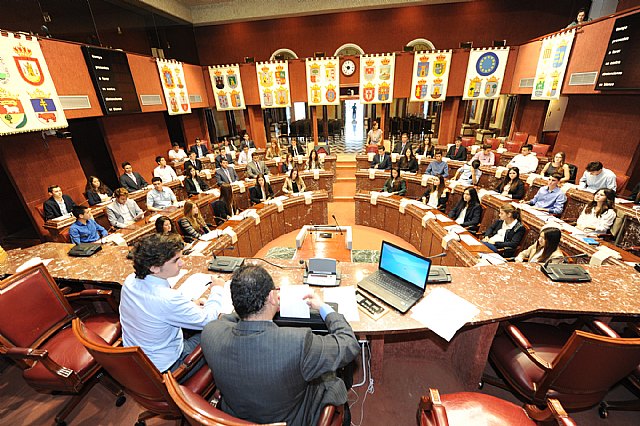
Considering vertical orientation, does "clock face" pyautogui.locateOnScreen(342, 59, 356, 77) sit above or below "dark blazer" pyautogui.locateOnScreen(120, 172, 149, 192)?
above

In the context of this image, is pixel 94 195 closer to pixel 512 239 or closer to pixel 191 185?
pixel 191 185

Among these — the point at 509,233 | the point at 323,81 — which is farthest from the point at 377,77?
the point at 509,233

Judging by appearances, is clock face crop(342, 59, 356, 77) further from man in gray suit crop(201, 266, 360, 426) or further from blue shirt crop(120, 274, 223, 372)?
man in gray suit crop(201, 266, 360, 426)

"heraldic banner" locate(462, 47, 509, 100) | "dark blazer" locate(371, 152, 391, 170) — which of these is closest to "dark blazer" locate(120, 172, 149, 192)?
"dark blazer" locate(371, 152, 391, 170)

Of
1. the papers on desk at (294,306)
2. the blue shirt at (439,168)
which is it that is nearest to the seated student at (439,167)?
the blue shirt at (439,168)

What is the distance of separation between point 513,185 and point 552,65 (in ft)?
13.1

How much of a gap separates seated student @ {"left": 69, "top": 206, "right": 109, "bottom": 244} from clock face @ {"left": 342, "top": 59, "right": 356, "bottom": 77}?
8159 mm

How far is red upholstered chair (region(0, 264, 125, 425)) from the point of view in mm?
1959

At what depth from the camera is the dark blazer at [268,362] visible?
4.18 feet

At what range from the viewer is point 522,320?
2463mm

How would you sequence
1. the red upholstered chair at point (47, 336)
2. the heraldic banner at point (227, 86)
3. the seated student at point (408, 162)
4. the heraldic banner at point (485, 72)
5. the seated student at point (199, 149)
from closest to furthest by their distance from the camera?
the red upholstered chair at point (47, 336), the seated student at point (408, 162), the heraldic banner at point (485, 72), the seated student at point (199, 149), the heraldic banner at point (227, 86)

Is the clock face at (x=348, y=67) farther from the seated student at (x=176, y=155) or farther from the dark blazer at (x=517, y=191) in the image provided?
the dark blazer at (x=517, y=191)

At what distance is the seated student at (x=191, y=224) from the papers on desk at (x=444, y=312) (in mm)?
3550

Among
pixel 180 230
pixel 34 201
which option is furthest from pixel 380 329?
pixel 34 201
